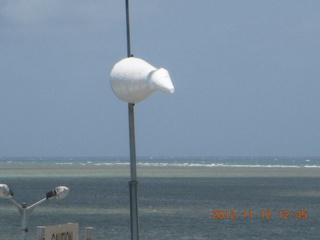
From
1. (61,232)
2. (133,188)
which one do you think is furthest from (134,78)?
(61,232)

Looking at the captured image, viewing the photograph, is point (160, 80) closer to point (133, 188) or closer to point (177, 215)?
point (133, 188)

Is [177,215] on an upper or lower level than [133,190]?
lower

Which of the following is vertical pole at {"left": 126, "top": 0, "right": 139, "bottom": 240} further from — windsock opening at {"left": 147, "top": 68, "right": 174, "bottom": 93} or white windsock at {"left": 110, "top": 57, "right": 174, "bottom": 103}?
windsock opening at {"left": 147, "top": 68, "right": 174, "bottom": 93}

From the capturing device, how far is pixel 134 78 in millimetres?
8016

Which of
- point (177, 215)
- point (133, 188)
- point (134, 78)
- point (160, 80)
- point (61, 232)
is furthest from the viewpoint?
point (177, 215)

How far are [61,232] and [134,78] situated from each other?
9.40 feet

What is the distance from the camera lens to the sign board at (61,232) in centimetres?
989

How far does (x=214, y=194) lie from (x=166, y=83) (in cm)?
6920

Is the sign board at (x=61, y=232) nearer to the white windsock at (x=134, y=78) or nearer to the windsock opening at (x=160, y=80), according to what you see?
the white windsock at (x=134, y=78)

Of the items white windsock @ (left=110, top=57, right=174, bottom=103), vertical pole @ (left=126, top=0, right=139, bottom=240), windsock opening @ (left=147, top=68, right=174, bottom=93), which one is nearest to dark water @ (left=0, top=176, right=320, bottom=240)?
vertical pole @ (left=126, top=0, right=139, bottom=240)

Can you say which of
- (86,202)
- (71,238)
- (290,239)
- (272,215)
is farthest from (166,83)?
(86,202)

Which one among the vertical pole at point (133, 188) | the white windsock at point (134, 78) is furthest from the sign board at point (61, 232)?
the white windsock at point (134, 78)

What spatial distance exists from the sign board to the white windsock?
93.5 inches

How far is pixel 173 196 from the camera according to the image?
73250mm
